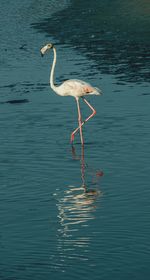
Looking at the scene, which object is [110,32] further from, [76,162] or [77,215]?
[77,215]

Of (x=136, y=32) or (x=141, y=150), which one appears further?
(x=136, y=32)

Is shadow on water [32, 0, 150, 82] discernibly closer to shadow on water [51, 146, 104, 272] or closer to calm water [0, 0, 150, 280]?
calm water [0, 0, 150, 280]

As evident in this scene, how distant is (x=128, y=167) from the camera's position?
767 inches

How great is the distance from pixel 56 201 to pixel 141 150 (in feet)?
12.4

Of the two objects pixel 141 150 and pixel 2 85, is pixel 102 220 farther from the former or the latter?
pixel 2 85

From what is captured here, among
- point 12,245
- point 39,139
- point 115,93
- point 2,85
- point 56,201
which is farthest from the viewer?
point 2,85

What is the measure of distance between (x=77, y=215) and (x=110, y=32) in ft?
70.2

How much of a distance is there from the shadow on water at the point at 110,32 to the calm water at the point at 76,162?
0.07 meters

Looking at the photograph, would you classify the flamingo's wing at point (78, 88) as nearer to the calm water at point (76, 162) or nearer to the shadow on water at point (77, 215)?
the calm water at point (76, 162)

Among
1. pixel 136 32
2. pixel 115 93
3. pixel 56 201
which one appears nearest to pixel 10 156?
pixel 56 201

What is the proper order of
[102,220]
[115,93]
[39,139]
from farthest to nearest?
[115,93] → [39,139] → [102,220]

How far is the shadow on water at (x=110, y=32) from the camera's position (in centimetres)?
3100

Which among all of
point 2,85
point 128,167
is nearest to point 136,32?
point 2,85

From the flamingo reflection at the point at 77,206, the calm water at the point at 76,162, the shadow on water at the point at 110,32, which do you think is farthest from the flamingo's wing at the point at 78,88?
the shadow on water at the point at 110,32
